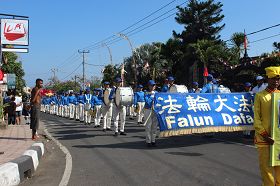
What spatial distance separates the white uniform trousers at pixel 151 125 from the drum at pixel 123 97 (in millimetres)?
3005

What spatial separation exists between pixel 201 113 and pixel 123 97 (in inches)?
164

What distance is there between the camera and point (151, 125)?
12.2 m

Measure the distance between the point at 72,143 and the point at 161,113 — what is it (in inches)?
136

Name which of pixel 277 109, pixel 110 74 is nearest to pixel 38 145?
pixel 277 109

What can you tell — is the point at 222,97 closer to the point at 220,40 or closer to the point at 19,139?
the point at 19,139

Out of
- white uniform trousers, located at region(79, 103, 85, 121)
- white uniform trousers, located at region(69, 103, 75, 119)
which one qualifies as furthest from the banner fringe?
white uniform trousers, located at region(69, 103, 75, 119)

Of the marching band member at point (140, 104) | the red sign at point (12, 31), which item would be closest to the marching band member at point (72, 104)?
the red sign at point (12, 31)

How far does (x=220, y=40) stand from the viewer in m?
46.9

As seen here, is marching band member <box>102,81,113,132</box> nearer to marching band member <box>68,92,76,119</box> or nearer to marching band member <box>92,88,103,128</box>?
marching band member <box>92,88,103,128</box>

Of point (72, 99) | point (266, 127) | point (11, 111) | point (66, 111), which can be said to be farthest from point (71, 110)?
point (266, 127)

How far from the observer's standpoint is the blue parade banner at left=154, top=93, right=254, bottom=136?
11461mm

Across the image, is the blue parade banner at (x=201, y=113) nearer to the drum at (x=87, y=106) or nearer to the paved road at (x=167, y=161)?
the paved road at (x=167, y=161)

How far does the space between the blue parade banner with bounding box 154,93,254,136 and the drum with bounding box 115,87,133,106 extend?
3.69 meters

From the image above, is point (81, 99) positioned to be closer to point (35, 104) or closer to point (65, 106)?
point (65, 106)
